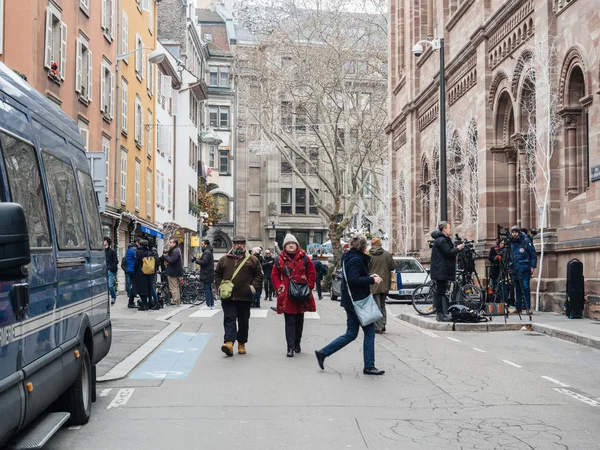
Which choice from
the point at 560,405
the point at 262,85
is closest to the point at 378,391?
the point at 560,405

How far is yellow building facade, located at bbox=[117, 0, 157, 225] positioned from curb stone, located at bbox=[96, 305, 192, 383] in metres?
19.0

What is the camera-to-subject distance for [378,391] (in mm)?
9031

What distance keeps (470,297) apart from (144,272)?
8337 mm

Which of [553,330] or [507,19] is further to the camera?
[507,19]

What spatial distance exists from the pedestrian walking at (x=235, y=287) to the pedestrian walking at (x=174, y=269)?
1185cm

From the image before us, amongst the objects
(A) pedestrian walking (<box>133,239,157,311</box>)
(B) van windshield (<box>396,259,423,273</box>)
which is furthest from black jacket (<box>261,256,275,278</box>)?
(A) pedestrian walking (<box>133,239,157,311</box>)

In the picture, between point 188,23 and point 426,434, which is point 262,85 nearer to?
point 188,23

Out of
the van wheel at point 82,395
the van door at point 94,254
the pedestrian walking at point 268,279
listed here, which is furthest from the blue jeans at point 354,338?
the pedestrian walking at point 268,279

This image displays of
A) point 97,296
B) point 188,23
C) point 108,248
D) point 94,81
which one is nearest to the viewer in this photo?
point 97,296

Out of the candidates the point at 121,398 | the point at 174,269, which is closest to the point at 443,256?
the point at 121,398

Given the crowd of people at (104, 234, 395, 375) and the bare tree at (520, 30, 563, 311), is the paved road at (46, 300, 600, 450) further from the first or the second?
the bare tree at (520, 30, 563, 311)

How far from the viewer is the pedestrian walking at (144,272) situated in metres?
22.2

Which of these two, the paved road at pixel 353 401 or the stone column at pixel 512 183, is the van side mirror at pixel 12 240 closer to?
the paved road at pixel 353 401

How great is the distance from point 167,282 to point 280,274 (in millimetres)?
13082
